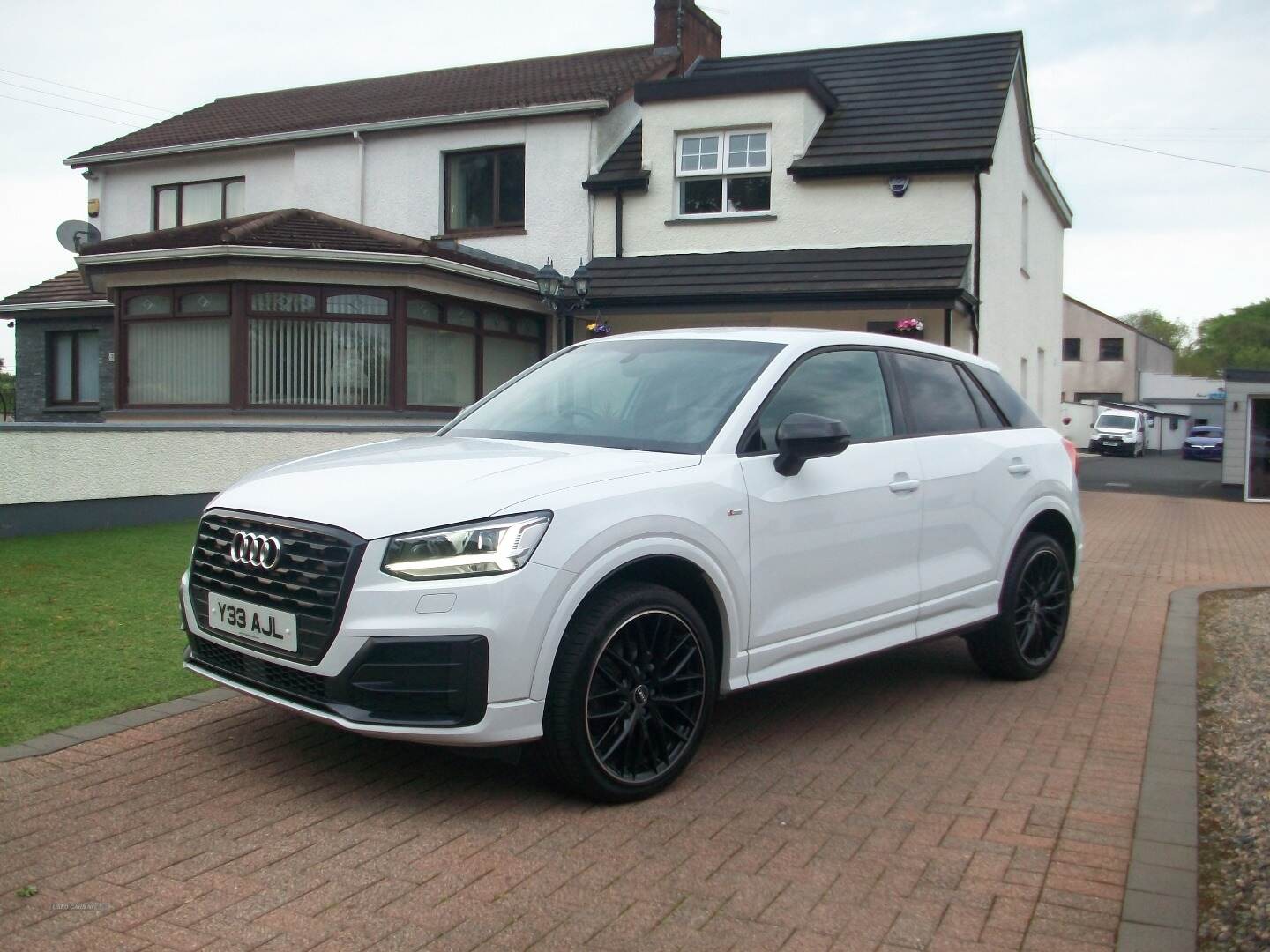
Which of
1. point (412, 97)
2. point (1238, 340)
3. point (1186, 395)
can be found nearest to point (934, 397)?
point (412, 97)

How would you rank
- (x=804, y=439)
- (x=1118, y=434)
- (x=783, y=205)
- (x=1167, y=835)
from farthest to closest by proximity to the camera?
(x=1118, y=434), (x=783, y=205), (x=804, y=439), (x=1167, y=835)

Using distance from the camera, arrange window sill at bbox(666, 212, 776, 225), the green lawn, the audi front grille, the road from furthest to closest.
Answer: the road, window sill at bbox(666, 212, 776, 225), the green lawn, the audi front grille

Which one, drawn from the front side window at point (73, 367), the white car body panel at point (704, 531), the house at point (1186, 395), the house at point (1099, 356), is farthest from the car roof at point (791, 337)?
the house at point (1099, 356)

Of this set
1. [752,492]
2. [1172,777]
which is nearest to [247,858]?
[752,492]

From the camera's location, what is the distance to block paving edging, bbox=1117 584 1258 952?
3.43m

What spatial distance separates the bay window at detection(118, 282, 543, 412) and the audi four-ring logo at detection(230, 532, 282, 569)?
13.0 metres

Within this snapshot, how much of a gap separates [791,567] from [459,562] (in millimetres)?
1543

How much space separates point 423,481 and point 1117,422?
51546mm

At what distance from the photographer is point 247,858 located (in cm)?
376

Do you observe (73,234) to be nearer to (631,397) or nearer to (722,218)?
(722,218)

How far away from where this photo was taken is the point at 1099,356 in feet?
225

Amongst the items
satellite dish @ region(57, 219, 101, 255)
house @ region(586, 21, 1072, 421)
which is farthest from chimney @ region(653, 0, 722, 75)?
satellite dish @ region(57, 219, 101, 255)

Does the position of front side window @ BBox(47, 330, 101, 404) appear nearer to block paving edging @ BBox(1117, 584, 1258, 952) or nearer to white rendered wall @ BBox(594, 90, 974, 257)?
white rendered wall @ BBox(594, 90, 974, 257)

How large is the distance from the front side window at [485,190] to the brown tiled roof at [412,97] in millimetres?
889
